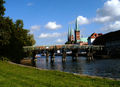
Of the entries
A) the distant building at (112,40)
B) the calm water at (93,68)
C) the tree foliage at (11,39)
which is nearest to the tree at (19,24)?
the tree foliage at (11,39)

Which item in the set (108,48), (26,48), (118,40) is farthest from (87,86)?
(108,48)

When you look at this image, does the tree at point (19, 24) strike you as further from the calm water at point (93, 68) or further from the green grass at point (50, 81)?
the green grass at point (50, 81)

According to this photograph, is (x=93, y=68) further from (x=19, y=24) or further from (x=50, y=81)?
(x=19, y=24)

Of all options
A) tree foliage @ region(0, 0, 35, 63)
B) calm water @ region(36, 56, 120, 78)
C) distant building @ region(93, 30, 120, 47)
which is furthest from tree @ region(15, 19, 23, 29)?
distant building @ region(93, 30, 120, 47)

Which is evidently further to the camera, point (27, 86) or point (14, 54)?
point (14, 54)

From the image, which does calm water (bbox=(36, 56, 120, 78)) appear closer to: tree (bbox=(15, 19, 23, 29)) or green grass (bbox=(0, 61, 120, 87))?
green grass (bbox=(0, 61, 120, 87))

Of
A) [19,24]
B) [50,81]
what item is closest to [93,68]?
[50,81]

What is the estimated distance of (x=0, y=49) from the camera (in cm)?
4272

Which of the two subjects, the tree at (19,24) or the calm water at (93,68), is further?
the tree at (19,24)

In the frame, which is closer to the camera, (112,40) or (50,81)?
(50,81)

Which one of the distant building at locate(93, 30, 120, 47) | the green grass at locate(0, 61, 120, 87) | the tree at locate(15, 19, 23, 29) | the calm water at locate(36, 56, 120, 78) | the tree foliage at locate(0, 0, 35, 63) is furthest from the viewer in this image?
the distant building at locate(93, 30, 120, 47)

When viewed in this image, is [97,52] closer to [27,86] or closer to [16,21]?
[16,21]

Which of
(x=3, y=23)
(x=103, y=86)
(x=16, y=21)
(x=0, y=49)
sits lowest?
(x=103, y=86)

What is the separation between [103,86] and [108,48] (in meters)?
94.4
